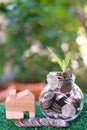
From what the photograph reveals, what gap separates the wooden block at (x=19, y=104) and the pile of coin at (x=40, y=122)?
0.06ft

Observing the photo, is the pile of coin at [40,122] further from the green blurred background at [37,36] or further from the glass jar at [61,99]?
the green blurred background at [37,36]

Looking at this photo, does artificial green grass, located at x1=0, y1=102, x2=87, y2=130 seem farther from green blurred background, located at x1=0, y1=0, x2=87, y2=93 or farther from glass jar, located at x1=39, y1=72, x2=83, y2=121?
green blurred background, located at x1=0, y1=0, x2=87, y2=93

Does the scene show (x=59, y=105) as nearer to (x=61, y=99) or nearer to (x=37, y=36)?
(x=61, y=99)

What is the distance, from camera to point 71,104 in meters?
0.88

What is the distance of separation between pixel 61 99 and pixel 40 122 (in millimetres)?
81

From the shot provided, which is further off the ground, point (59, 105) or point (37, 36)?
point (37, 36)

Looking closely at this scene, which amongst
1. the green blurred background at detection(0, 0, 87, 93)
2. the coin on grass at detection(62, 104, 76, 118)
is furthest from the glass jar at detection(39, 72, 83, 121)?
the green blurred background at detection(0, 0, 87, 93)

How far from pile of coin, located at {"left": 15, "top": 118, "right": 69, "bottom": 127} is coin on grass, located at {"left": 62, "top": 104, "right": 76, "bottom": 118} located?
0.02m

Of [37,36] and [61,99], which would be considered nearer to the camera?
[61,99]

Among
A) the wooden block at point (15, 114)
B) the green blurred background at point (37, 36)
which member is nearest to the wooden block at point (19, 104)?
the wooden block at point (15, 114)

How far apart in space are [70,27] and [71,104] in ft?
5.05

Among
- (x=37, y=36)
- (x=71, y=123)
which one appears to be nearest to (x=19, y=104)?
(x=71, y=123)

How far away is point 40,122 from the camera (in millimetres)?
900

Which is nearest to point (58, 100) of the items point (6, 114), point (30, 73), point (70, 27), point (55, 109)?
point (55, 109)
